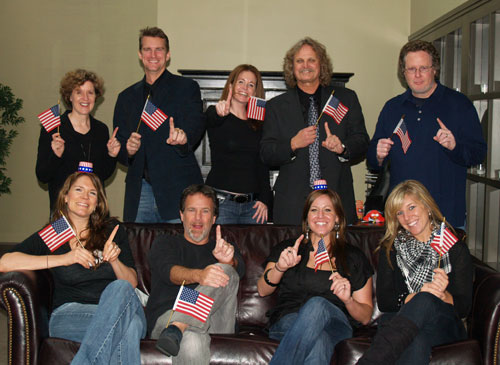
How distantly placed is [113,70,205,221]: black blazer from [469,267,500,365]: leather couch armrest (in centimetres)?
176

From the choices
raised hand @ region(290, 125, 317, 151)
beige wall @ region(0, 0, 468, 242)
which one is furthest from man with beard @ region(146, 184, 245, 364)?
beige wall @ region(0, 0, 468, 242)

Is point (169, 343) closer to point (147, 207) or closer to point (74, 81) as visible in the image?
point (147, 207)

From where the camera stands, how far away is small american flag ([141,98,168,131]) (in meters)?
3.44

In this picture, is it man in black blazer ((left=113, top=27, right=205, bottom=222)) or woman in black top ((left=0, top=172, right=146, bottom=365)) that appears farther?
man in black blazer ((left=113, top=27, right=205, bottom=222))

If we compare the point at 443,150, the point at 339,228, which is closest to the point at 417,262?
the point at 339,228

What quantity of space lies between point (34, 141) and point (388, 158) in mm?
4671

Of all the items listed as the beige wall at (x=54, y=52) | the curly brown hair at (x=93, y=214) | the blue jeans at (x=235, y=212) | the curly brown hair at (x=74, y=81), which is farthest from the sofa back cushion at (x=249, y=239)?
the beige wall at (x=54, y=52)

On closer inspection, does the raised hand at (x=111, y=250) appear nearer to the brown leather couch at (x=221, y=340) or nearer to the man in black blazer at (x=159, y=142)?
the brown leather couch at (x=221, y=340)

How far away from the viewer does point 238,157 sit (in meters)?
3.49

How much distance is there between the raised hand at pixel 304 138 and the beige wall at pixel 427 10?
2320 millimetres

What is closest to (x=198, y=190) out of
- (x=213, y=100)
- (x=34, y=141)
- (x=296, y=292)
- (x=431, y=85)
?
(x=296, y=292)

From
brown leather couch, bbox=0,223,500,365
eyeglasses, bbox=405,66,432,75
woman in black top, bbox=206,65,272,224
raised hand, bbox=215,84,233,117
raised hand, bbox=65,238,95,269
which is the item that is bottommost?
brown leather couch, bbox=0,223,500,365

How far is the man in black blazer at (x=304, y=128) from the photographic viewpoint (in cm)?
340

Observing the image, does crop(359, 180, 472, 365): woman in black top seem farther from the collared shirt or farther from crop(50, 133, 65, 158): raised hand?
crop(50, 133, 65, 158): raised hand
